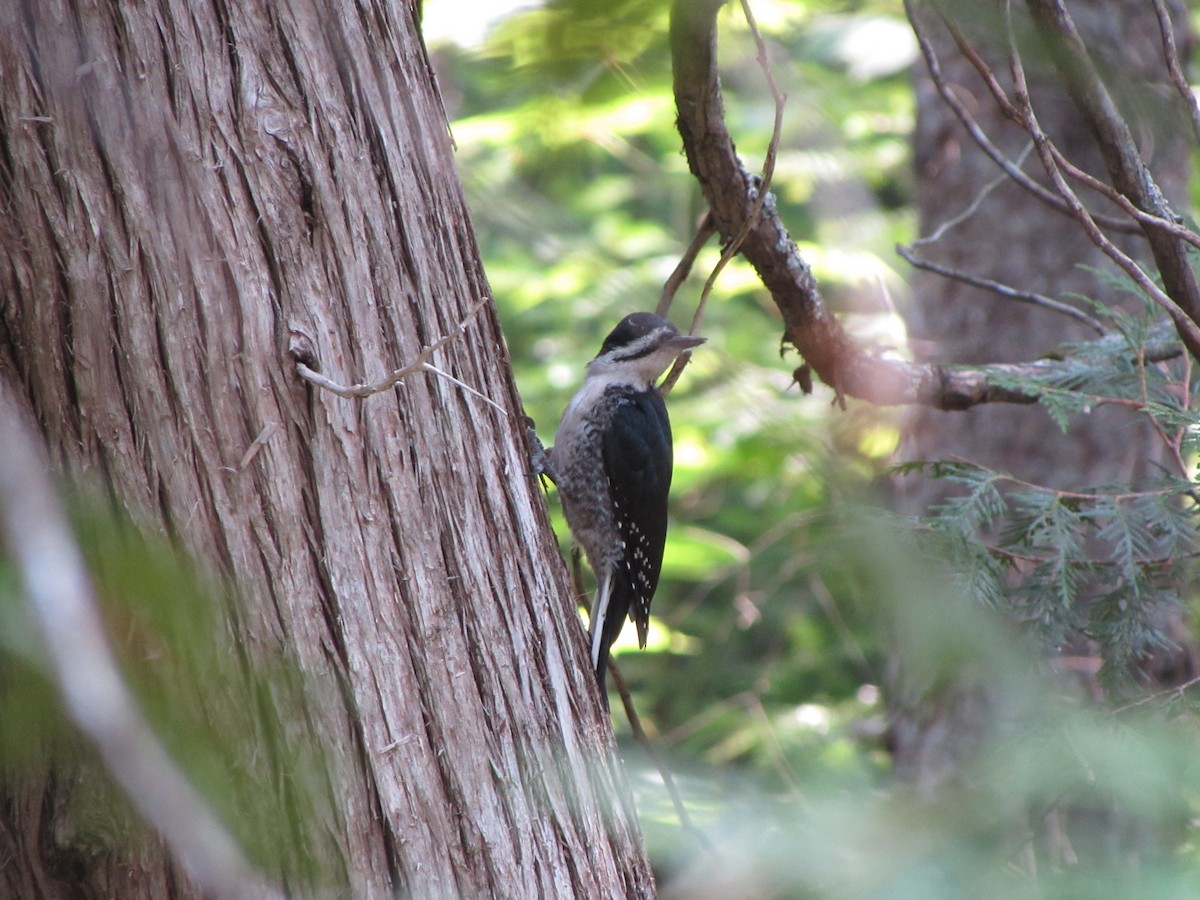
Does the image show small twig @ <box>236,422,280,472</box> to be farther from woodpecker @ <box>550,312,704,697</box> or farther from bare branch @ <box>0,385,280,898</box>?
woodpecker @ <box>550,312,704,697</box>

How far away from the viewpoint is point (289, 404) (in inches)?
67.1

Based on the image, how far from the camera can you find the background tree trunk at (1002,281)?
4832mm

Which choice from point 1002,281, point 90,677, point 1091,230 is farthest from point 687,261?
point 1002,281

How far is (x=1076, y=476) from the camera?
196 inches

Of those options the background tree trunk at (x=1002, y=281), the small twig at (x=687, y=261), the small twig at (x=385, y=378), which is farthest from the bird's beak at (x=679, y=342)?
the background tree trunk at (x=1002, y=281)

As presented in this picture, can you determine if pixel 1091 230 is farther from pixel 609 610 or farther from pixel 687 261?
pixel 609 610

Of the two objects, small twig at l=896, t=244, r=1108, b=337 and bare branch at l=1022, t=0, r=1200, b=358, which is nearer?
bare branch at l=1022, t=0, r=1200, b=358

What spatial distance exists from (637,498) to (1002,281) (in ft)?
8.68

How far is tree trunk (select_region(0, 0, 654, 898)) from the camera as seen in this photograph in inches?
63.3

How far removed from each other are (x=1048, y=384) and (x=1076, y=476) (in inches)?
89.9

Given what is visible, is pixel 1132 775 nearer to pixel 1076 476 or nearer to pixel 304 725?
pixel 304 725

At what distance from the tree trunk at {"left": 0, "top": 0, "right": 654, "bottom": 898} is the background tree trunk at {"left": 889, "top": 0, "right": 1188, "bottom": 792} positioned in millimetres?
3111

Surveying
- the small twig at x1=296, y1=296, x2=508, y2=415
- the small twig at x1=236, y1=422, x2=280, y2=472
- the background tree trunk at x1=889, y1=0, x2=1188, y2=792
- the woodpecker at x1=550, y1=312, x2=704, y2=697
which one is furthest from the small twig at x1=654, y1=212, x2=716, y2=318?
the background tree trunk at x1=889, y1=0, x2=1188, y2=792

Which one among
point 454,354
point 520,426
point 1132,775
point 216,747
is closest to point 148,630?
point 216,747
